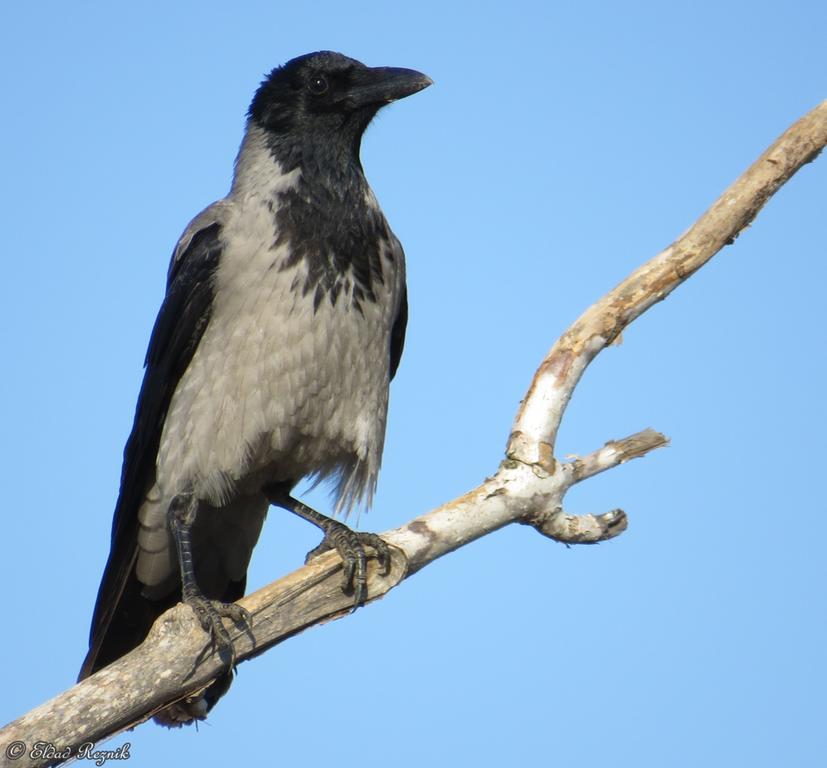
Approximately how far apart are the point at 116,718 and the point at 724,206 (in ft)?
10.6

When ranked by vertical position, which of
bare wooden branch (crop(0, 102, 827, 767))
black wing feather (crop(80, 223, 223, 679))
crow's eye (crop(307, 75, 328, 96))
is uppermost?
crow's eye (crop(307, 75, 328, 96))

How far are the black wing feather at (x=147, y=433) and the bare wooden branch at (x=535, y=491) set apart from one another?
128cm

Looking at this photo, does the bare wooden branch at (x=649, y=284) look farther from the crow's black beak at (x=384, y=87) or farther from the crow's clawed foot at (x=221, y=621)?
the crow's black beak at (x=384, y=87)

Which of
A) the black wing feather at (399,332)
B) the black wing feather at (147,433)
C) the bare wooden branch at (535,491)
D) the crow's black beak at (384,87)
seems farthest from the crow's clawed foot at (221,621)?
the crow's black beak at (384,87)

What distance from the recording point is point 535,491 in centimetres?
509

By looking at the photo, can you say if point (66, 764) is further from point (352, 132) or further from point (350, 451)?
point (352, 132)

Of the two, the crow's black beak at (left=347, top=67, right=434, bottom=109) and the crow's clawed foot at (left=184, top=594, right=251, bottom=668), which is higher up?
the crow's black beak at (left=347, top=67, right=434, bottom=109)

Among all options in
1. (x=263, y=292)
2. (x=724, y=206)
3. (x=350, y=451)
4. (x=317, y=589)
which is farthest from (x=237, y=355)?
(x=724, y=206)

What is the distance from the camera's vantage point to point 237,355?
5.72 meters

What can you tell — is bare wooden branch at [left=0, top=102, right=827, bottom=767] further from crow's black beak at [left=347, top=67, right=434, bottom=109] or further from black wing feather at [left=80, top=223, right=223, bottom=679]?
crow's black beak at [left=347, top=67, right=434, bottom=109]

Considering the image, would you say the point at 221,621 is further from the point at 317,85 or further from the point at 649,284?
the point at 317,85

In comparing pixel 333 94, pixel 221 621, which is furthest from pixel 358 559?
pixel 333 94

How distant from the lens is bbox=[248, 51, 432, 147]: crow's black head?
631 cm

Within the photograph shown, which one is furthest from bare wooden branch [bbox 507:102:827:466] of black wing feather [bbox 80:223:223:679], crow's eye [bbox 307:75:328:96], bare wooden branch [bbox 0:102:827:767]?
crow's eye [bbox 307:75:328:96]
